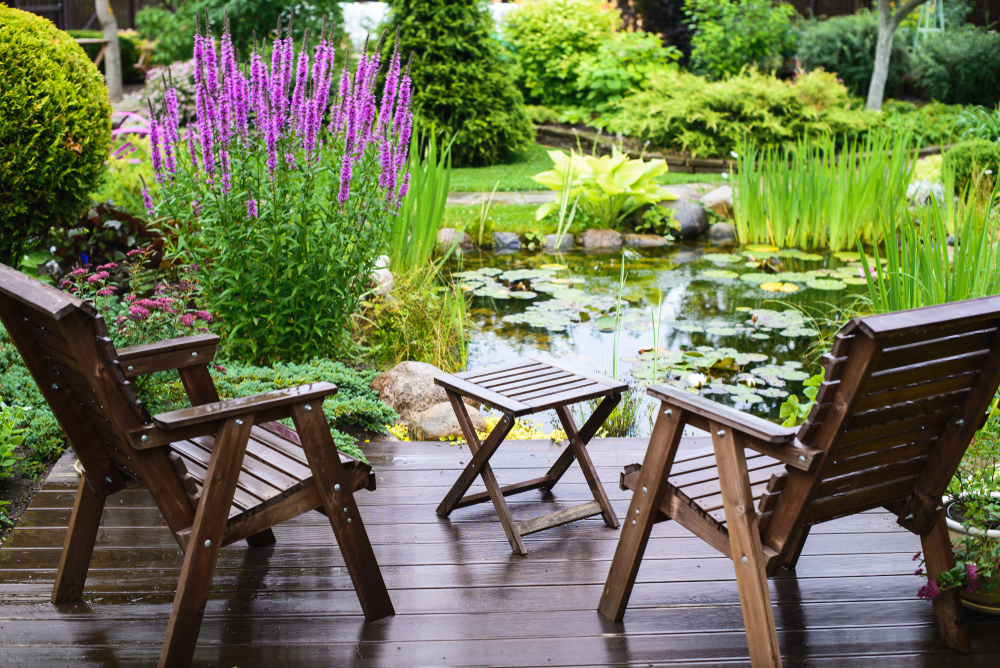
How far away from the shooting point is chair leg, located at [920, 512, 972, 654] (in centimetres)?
212

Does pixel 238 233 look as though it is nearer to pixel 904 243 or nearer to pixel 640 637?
pixel 640 637

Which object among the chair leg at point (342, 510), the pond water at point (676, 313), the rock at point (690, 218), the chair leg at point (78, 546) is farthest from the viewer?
the rock at point (690, 218)

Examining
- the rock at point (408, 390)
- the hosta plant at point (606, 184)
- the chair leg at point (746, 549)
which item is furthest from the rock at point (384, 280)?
the chair leg at point (746, 549)

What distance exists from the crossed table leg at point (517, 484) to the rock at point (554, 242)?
15.7ft

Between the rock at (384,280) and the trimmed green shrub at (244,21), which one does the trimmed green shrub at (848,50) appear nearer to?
the trimmed green shrub at (244,21)

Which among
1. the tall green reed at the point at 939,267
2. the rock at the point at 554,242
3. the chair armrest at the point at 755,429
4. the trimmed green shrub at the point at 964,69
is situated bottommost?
the rock at the point at 554,242

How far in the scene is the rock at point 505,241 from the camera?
750cm

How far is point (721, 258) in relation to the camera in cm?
727

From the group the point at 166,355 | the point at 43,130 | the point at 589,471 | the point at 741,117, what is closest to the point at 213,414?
the point at 166,355

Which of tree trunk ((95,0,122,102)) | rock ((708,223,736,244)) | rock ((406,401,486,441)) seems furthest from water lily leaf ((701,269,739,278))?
tree trunk ((95,0,122,102))

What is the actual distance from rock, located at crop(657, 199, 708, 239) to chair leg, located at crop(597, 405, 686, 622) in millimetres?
6260

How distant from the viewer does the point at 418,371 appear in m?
4.06

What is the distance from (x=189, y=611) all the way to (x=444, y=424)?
187cm

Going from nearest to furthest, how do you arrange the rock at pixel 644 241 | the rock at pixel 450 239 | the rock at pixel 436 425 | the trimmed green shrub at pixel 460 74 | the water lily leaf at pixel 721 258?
the rock at pixel 436 425, the rock at pixel 450 239, the water lily leaf at pixel 721 258, the rock at pixel 644 241, the trimmed green shrub at pixel 460 74
